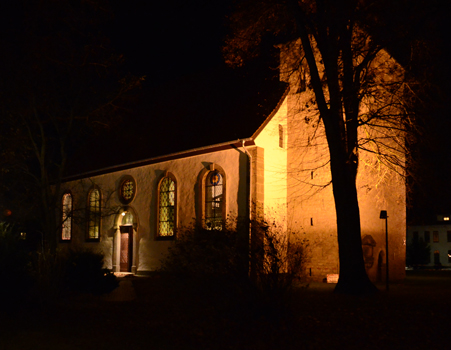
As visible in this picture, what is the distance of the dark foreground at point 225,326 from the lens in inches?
286

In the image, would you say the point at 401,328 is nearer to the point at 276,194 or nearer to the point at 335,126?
the point at 335,126

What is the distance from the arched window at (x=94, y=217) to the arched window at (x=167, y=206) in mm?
5027

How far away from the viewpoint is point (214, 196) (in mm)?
19781

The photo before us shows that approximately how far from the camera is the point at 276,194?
63.9 ft

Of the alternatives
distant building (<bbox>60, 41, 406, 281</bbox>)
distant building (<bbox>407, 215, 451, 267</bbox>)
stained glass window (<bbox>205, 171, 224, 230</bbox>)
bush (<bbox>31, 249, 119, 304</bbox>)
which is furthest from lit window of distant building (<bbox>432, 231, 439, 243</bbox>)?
bush (<bbox>31, 249, 119, 304</bbox>)

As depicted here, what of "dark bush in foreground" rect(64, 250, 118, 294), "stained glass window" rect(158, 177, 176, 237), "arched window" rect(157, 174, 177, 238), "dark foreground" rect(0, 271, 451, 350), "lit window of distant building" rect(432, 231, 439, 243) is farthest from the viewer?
"lit window of distant building" rect(432, 231, 439, 243)

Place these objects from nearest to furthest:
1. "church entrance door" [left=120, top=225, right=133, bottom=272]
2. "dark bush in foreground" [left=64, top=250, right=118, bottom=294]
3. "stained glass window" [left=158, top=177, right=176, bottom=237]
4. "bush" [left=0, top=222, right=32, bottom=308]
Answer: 1. "bush" [left=0, top=222, right=32, bottom=308]
2. "dark bush in foreground" [left=64, top=250, right=118, bottom=294]
3. "stained glass window" [left=158, top=177, right=176, bottom=237]
4. "church entrance door" [left=120, top=225, right=133, bottom=272]

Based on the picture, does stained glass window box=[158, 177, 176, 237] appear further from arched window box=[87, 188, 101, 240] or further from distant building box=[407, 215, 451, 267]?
distant building box=[407, 215, 451, 267]

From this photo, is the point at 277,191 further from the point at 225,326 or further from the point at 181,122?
the point at 225,326

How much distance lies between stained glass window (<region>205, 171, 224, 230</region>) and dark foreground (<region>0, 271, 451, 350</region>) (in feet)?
29.5

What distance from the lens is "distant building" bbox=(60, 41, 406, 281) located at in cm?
1859

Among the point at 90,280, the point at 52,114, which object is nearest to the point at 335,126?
the point at 90,280

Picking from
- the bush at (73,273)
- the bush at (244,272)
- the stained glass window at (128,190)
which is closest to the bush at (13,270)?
the bush at (73,273)

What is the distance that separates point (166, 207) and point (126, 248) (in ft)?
10.9
